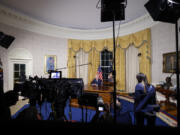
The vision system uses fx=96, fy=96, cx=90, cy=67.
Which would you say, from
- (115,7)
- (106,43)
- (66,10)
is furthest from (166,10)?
(106,43)

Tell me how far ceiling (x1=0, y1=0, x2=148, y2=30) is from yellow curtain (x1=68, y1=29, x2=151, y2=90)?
2.76ft

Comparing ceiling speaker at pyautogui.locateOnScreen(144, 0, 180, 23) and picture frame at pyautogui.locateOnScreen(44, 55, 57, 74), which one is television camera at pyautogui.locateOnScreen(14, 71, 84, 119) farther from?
picture frame at pyautogui.locateOnScreen(44, 55, 57, 74)

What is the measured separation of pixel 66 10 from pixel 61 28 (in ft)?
4.76

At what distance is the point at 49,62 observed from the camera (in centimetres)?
470

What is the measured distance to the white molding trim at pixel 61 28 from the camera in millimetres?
3522

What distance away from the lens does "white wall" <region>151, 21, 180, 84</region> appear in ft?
9.61

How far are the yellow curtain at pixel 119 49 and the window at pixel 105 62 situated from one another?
294mm

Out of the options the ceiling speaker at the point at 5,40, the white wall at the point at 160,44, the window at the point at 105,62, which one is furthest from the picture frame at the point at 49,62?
the white wall at the point at 160,44

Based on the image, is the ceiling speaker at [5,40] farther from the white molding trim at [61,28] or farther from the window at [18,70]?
the window at [18,70]

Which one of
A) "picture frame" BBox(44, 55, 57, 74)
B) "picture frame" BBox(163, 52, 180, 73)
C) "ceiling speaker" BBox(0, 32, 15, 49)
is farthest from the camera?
"picture frame" BBox(44, 55, 57, 74)

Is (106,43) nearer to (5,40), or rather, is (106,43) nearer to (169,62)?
(169,62)

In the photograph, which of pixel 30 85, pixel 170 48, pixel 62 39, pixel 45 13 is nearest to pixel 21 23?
pixel 45 13

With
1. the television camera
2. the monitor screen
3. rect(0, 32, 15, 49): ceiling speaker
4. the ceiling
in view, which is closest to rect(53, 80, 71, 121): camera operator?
the television camera

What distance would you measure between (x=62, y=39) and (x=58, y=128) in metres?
5.08
